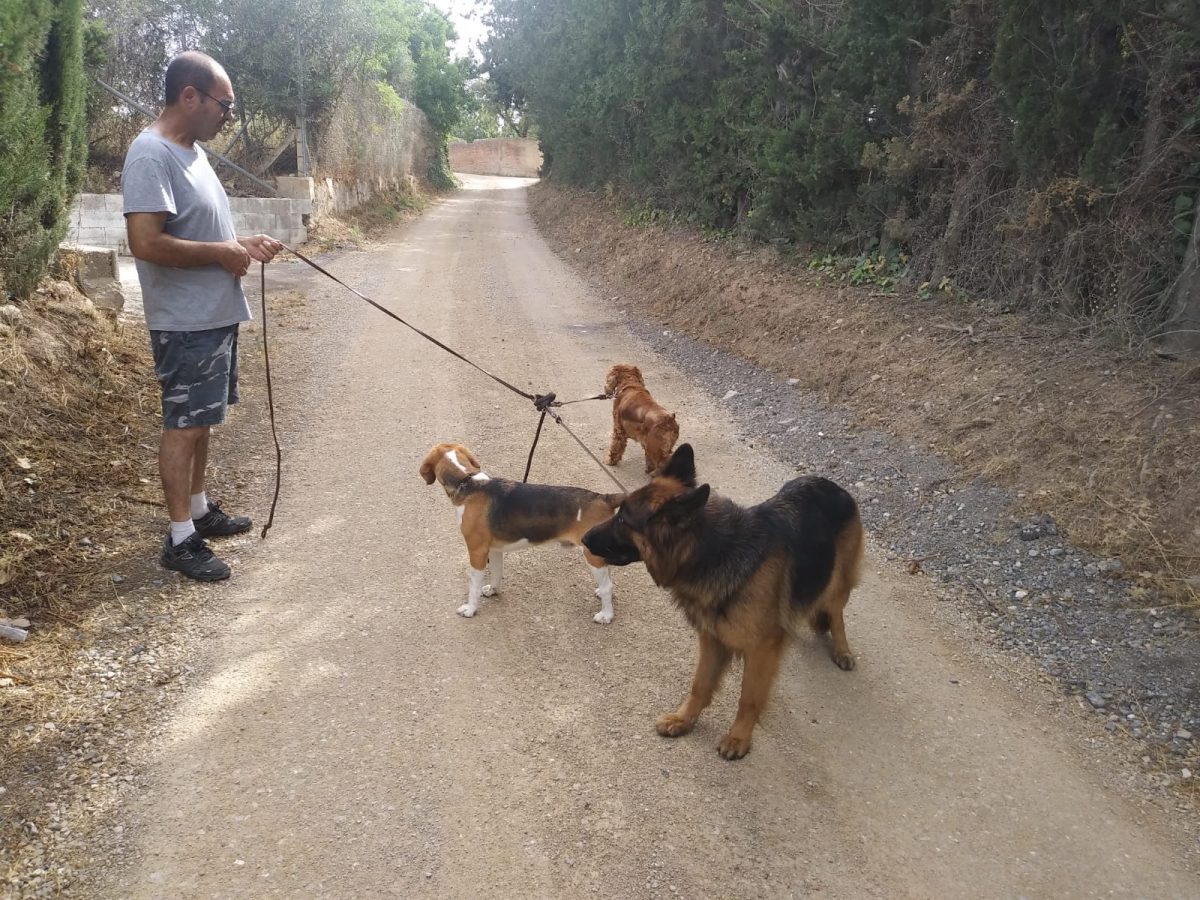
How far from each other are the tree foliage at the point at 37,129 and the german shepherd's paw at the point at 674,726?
5.89 metres

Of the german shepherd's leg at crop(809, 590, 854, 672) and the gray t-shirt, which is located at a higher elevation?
the gray t-shirt

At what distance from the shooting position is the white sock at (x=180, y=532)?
432 centimetres

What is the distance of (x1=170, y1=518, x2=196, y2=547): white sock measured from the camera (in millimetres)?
4324

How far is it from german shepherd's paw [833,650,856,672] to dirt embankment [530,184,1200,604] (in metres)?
1.73

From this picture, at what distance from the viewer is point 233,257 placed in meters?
4.07

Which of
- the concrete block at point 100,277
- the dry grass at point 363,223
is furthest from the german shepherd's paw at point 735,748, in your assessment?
the dry grass at point 363,223

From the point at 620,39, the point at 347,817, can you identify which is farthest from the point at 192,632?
the point at 620,39

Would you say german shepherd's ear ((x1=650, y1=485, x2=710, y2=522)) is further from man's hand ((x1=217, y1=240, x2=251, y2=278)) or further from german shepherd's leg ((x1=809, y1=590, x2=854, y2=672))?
man's hand ((x1=217, y1=240, x2=251, y2=278))

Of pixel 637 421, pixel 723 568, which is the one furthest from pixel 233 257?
pixel 637 421

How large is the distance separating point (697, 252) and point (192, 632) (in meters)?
11.2

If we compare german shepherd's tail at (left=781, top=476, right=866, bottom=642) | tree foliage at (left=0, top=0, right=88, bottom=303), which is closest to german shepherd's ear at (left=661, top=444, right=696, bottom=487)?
german shepherd's tail at (left=781, top=476, right=866, bottom=642)

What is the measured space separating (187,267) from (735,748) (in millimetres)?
3739

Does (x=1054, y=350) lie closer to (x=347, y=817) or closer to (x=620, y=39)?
(x=347, y=817)

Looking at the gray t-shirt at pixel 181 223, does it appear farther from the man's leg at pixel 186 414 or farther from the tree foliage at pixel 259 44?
the tree foliage at pixel 259 44
